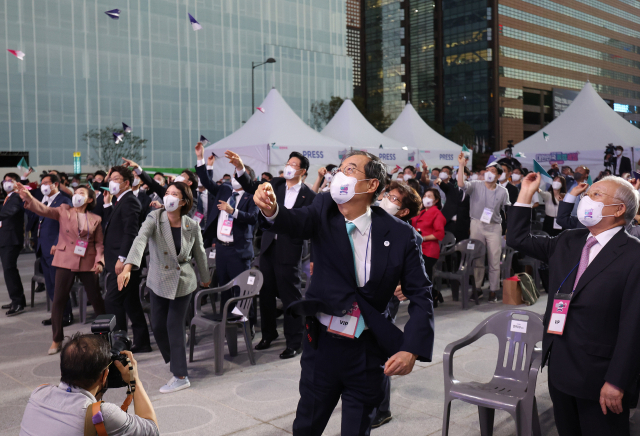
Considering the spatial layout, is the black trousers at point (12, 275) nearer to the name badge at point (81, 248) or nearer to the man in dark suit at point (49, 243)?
the man in dark suit at point (49, 243)

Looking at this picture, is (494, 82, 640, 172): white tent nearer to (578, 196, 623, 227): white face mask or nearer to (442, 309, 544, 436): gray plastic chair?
(442, 309, 544, 436): gray plastic chair

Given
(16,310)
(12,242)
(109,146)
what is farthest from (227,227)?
(109,146)

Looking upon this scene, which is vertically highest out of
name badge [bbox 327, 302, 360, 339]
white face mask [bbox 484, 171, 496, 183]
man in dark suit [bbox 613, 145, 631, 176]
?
man in dark suit [bbox 613, 145, 631, 176]

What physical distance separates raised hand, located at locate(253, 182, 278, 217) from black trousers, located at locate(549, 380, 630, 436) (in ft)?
5.56

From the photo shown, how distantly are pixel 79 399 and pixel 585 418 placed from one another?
234 cm

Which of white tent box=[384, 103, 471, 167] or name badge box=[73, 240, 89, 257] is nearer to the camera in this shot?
name badge box=[73, 240, 89, 257]

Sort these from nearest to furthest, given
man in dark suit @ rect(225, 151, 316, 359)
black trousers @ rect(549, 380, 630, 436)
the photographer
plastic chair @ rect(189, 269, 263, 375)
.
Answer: the photographer
black trousers @ rect(549, 380, 630, 436)
plastic chair @ rect(189, 269, 263, 375)
man in dark suit @ rect(225, 151, 316, 359)

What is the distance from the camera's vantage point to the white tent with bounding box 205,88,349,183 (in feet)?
57.3

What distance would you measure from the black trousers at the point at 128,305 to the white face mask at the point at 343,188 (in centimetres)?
412

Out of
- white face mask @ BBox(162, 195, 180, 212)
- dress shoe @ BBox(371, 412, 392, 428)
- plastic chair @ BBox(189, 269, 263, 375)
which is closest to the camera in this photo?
dress shoe @ BBox(371, 412, 392, 428)

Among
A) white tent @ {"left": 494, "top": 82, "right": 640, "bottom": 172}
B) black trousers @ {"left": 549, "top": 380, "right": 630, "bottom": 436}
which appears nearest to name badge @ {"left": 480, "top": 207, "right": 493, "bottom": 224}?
black trousers @ {"left": 549, "top": 380, "right": 630, "bottom": 436}

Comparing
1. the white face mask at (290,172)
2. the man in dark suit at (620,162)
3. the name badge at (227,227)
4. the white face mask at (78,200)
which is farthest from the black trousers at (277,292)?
the man in dark suit at (620,162)

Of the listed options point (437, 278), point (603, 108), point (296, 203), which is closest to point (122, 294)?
point (296, 203)

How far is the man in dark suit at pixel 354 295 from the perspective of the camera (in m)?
2.63
